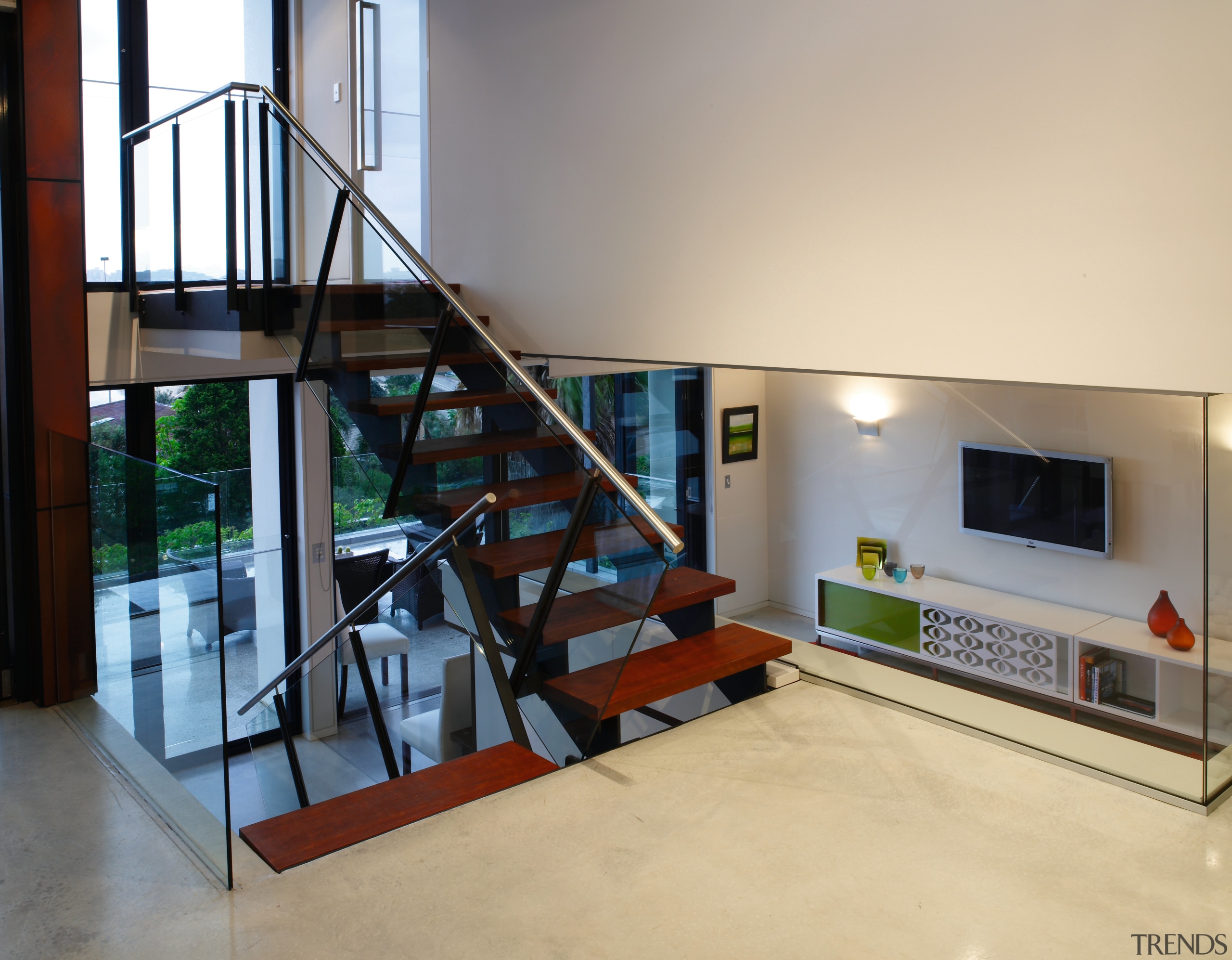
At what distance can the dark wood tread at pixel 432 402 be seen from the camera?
397 centimetres

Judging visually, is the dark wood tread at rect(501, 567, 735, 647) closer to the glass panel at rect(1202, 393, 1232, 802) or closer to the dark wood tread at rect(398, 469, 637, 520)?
the dark wood tread at rect(398, 469, 637, 520)

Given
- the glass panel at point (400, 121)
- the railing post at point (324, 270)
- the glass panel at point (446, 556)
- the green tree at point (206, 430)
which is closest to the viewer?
the glass panel at point (446, 556)

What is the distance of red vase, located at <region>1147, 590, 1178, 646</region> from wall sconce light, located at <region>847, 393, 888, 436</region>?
119 centimetres

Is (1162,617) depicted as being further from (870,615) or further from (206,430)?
(206,430)

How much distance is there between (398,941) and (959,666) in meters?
2.31

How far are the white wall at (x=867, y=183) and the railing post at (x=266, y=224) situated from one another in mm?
1437

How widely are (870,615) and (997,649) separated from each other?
1.92 feet

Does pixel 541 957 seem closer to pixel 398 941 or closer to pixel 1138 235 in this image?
pixel 398 941

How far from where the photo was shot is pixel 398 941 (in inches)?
94.9

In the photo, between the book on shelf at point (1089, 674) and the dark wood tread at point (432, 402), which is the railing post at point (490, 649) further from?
the book on shelf at point (1089, 674)

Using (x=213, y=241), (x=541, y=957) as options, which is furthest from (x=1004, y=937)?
(x=213, y=241)

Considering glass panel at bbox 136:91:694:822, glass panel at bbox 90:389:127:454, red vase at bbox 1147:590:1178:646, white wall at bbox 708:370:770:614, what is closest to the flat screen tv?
red vase at bbox 1147:590:1178:646

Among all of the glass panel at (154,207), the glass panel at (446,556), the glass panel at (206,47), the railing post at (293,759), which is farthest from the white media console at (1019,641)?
the glass panel at (206,47)

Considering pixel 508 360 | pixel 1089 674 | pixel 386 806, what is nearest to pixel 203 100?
pixel 508 360
